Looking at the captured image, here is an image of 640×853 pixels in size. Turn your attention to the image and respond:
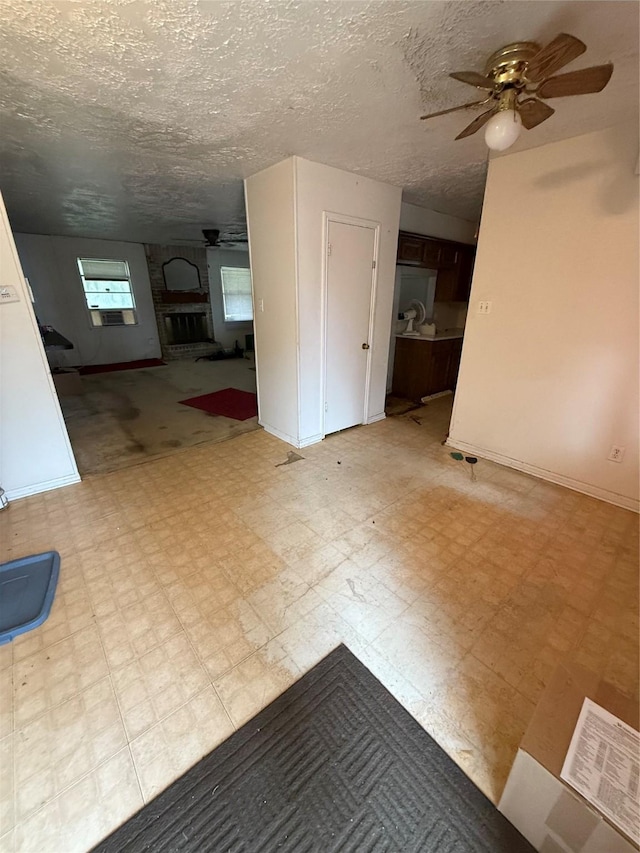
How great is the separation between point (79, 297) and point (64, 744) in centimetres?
706

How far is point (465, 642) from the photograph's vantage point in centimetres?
145

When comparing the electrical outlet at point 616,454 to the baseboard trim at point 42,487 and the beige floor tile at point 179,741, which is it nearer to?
the beige floor tile at point 179,741

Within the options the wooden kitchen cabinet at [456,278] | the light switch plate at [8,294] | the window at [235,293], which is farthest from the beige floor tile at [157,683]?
the window at [235,293]

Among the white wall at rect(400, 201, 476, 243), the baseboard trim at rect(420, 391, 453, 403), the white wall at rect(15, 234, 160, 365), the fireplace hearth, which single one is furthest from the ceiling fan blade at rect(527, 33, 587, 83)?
the fireplace hearth

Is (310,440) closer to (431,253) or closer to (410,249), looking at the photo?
(410,249)

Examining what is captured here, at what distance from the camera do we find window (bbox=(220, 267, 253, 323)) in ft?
25.9

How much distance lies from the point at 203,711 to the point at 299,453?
210 cm

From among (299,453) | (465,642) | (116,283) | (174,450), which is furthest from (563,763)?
(116,283)

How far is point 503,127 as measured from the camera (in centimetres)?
150

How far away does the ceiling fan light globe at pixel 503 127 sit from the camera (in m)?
1.49

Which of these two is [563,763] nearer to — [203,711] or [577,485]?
[203,711]

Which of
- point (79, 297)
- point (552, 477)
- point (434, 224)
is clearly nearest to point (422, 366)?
point (434, 224)

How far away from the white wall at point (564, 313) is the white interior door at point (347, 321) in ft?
3.28

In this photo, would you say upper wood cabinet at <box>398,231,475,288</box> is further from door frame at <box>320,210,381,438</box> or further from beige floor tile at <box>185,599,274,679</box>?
beige floor tile at <box>185,599,274,679</box>
